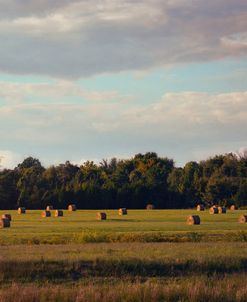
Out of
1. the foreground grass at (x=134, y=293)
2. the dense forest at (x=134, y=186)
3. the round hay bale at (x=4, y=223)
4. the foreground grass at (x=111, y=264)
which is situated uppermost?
the dense forest at (x=134, y=186)

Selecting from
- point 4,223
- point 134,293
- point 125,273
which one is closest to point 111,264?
point 125,273

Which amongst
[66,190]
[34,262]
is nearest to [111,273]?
[34,262]

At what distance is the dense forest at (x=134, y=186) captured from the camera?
8919cm

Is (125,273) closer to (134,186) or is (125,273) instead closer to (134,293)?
(134,293)

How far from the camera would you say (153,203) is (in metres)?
92.3

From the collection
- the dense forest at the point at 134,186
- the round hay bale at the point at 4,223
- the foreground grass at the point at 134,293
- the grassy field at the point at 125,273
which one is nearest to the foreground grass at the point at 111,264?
the grassy field at the point at 125,273

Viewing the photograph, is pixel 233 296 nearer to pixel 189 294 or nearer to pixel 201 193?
pixel 189 294

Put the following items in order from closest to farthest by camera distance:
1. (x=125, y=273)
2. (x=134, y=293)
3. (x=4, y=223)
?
(x=134, y=293), (x=125, y=273), (x=4, y=223)

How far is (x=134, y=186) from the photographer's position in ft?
298

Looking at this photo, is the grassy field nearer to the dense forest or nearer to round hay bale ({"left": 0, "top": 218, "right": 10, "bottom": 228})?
round hay bale ({"left": 0, "top": 218, "right": 10, "bottom": 228})

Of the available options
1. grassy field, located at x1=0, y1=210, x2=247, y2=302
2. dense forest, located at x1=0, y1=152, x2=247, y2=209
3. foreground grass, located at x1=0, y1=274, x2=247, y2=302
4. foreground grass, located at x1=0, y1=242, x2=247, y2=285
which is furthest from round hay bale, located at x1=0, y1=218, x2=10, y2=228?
dense forest, located at x1=0, y1=152, x2=247, y2=209

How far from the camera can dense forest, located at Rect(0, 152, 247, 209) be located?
8919cm

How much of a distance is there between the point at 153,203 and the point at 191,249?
6684 centimetres

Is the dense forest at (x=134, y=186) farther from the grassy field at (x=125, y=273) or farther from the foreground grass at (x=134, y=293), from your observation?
the foreground grass at (x=134, y=293)
